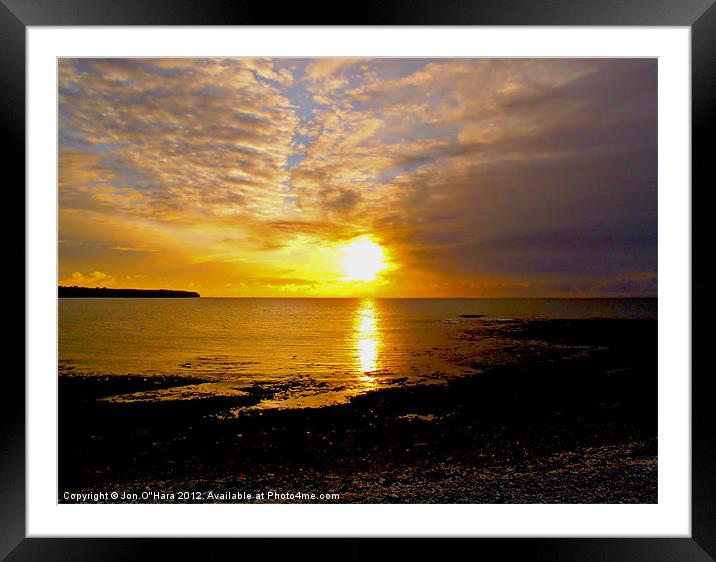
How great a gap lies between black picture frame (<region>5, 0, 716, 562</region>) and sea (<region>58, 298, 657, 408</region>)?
3.14 meters

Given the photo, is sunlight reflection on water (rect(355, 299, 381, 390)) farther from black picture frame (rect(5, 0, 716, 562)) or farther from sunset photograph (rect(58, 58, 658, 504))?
black picture frame (rect(5, 0, 716, 562))

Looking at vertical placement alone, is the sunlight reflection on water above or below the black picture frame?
below

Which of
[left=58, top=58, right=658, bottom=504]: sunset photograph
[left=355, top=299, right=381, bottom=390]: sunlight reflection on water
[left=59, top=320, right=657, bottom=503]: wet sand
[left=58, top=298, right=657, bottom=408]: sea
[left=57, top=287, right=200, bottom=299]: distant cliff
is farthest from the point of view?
[left=57, top=287, right=200, bottom=299]: distant cliff

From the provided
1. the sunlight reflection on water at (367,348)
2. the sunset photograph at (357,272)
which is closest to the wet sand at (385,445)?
the sunset photograph at (357,272)

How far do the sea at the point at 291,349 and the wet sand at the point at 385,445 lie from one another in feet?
1.66

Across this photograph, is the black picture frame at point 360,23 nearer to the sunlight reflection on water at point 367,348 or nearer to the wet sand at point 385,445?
the wet sand at point 385,445

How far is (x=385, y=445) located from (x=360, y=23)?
2.92m

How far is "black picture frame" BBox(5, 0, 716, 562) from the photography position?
1383mm

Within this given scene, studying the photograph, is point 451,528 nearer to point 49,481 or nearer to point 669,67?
point 49,481

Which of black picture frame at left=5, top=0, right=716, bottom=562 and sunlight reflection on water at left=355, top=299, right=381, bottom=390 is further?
sunlight reflection on water at left=355, top=299, right=381, bottom=390

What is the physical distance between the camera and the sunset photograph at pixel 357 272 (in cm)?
297

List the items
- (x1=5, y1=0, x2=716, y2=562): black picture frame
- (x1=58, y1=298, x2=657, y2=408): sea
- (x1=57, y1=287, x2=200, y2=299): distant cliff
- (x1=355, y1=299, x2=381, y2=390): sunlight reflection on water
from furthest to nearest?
(x1=57, y1=287, x2=200, y2=299): distant cliff → (x1=355, y1=299, x2=381, y2=390): sunlight reflection on water → (x1=58, y1=298, x2=657, y2=408): sea → (x1=5, y1=0, x2=716, y2=562): black picture frame

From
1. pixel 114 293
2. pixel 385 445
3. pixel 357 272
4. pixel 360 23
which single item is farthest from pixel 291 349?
pixel 360 23

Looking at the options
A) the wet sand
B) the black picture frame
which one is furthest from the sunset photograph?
the black picture frame
